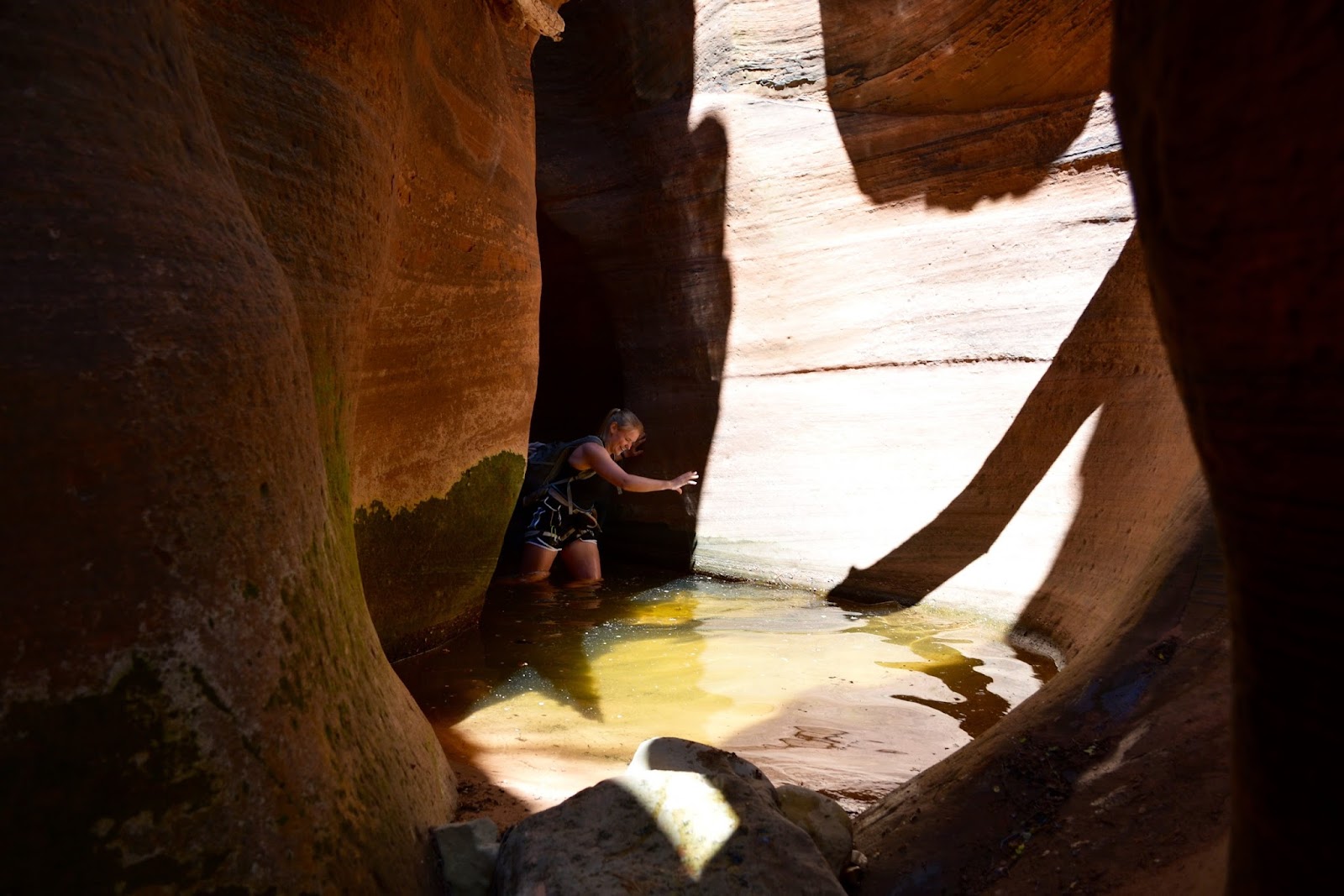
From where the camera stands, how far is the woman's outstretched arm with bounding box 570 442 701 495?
698 cm

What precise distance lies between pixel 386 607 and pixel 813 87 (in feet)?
16.4

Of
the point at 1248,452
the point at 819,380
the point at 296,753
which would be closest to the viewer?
the point at 1248,452

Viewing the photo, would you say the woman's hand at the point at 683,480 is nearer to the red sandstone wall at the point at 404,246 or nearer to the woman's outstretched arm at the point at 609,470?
the woman's outstretched arm at the point at 609,470

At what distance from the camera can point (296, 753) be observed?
1.77 metres

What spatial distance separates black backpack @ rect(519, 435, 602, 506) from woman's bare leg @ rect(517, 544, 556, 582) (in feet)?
1.22

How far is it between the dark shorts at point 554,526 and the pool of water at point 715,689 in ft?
2.89

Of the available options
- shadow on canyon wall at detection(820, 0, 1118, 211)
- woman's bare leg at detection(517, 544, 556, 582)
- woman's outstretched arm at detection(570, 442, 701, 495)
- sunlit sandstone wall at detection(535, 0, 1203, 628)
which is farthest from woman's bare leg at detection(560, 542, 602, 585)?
shadow on canyon wall at detection(820, 0, 1118, 211)

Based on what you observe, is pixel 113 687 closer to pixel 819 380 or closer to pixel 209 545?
pixel 209 545

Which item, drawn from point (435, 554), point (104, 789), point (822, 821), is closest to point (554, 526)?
point (435, 554)

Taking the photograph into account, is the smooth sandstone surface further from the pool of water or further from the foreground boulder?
the foreground boulder

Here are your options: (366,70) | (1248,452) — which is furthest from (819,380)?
(1248,452)

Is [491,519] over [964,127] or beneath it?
beneath

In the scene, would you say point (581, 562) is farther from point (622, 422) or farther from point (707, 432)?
point (707, 432)

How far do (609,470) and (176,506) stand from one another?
5.37 metres
